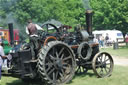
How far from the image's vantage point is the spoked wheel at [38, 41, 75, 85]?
6797 millimetres

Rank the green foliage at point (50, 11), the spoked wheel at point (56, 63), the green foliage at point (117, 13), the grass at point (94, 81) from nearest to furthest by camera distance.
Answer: the spoked wheel at point (56, 63)
the grass at point (94, 81)
the green foliage at point (117, 13)
the green foliage at point (50, 11)

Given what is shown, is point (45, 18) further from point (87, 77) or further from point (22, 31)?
point (87, 77)

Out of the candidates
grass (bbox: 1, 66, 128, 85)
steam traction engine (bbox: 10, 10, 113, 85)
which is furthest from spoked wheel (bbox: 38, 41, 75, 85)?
grass (bbox: 1, 66, 128, 85)

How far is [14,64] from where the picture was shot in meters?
7.08

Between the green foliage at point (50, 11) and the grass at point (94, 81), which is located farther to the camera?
the green foliage at point (50, 11)

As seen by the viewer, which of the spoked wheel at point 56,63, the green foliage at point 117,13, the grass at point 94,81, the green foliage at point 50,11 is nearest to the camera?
the spoked wheel at point 56,63

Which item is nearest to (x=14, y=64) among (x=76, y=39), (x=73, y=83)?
(x=73, y=83)

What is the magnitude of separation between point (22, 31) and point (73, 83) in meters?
19.6

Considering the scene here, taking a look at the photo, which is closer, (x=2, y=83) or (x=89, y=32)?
(x=2, y=83)

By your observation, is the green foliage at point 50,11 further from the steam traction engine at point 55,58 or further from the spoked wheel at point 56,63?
the spoked wheel at point 56,63

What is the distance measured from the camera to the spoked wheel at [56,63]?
6797 millimetres

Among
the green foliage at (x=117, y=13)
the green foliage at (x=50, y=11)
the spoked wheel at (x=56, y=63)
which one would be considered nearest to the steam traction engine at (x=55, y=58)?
the spoked wheel at (x=56, y=63)

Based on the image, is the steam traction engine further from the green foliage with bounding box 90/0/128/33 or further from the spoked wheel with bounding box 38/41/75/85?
the green foliage with bounding box 90/0/128/33

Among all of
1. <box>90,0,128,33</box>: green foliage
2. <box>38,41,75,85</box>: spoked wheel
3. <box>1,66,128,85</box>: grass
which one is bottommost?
<box>1,66,128,85</box>: grass
